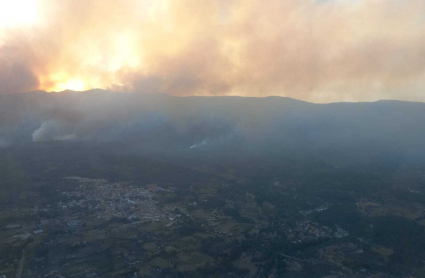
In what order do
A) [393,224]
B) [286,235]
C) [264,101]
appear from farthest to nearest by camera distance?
[264,101], [393,224], [286,235]

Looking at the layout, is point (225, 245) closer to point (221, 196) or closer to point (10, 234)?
point (221, 196)

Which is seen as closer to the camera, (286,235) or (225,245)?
(225,245)

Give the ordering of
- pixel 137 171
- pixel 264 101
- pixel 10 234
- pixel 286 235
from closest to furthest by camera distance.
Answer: pixel 10 234 → pixel 286 235 → pixel 137 171 → pixel 264 101

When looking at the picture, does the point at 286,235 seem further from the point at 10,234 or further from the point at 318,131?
the point at 318,131

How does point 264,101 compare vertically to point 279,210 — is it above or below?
above

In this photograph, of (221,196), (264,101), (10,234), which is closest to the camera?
(10,234)

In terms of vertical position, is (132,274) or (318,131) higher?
(318,131)

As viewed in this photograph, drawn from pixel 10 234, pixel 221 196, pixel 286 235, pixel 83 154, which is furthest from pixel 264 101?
pixel 10 234

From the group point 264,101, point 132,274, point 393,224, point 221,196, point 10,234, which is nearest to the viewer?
point 132,274

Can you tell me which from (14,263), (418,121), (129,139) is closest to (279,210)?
(14,263)

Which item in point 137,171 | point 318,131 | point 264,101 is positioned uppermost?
point 264,101
